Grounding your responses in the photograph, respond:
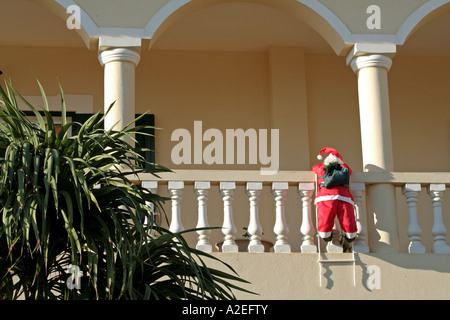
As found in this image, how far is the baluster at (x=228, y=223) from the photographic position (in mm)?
8555

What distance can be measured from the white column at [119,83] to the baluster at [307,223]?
1.69m

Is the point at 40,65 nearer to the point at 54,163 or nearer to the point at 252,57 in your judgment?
the point at 252,57

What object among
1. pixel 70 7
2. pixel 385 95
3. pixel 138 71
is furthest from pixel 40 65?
pixel 385 95

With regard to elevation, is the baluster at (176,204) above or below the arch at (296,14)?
below

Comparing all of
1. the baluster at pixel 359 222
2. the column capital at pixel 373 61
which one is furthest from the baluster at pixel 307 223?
the column capital at pixel 373 61

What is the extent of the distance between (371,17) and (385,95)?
810 mm

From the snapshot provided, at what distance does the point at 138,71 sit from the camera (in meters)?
11.4

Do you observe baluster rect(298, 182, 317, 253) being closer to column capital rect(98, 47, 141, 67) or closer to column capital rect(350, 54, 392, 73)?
column capital rect(350, 54, 392, 73)

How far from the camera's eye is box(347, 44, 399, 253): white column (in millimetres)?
8820

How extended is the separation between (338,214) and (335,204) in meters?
0.11
